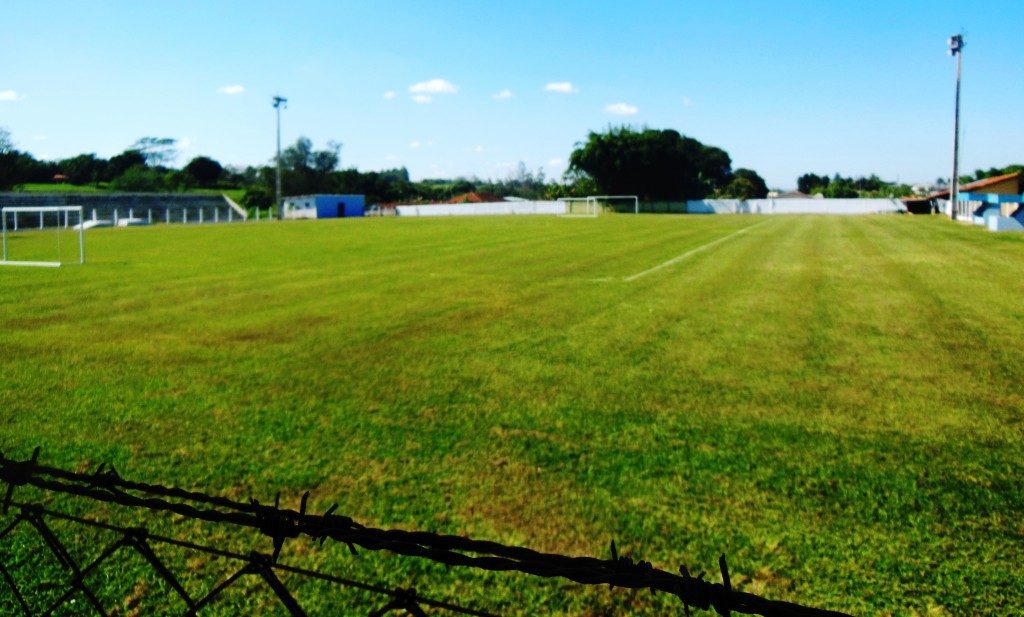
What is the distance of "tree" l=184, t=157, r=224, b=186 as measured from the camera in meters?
135

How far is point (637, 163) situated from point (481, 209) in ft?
77.5

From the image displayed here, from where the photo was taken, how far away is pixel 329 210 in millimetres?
89250

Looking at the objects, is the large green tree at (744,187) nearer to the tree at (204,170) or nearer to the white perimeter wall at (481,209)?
the white perimeter wall at (481,209)

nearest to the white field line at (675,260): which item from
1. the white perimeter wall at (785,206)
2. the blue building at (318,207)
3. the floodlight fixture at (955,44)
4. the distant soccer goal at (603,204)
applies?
the floodlight fixture at (955,44)

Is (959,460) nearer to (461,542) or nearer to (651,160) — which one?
(461,542)

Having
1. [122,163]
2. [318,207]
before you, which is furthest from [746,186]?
[122,163]

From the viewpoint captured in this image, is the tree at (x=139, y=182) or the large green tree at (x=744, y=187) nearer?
the tree at (x=139, y=182)

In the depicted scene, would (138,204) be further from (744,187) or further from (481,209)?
(744,187)

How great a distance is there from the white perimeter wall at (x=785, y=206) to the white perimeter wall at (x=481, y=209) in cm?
1822

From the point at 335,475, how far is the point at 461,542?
3777 millimetres

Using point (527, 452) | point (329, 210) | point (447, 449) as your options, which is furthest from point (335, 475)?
point (329, 210)

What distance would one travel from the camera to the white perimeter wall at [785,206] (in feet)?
312

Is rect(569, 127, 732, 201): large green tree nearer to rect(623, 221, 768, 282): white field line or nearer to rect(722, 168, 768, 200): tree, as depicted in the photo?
rect(722, 168, 768, 200): tree

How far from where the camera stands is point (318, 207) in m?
87.6
